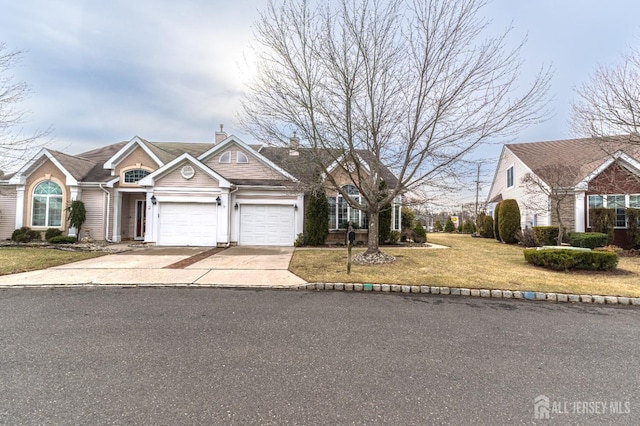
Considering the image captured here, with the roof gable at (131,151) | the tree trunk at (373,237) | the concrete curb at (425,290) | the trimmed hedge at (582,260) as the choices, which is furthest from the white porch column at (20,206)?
the trimmed hedge at (582,260)

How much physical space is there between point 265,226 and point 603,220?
17.3 metres

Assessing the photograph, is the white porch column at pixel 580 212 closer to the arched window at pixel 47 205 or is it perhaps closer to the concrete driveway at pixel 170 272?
the concrete driveway at pixel 170 272

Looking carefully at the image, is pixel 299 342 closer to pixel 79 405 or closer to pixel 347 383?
pixel 347 383

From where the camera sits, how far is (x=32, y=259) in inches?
386

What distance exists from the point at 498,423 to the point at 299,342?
7.73 feet

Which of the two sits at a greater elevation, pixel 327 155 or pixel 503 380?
pixel 327 155

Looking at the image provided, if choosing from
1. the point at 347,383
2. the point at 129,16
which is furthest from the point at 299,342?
the point at 129,16

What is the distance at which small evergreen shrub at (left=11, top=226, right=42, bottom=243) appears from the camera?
48.3 feet

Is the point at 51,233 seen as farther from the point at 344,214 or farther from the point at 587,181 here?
the point at 587,181

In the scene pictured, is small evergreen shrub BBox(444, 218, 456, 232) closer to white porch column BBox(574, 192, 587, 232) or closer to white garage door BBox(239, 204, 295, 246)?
white porch column BBox(574, 192, 587, 232)

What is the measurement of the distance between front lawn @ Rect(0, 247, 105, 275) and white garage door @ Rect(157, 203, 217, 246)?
3.37 m

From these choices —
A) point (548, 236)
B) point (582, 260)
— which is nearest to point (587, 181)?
point (548, 236)

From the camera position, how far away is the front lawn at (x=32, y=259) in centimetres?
854

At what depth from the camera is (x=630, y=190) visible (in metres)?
15.2
